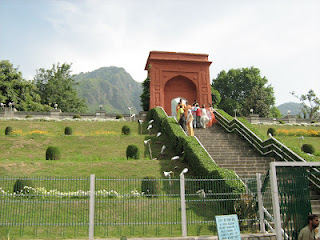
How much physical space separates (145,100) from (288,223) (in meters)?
24.0

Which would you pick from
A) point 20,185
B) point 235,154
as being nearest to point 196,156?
point 235,154

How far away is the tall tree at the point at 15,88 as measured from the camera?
1362 inches

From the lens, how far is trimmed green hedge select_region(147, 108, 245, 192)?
29.3ft

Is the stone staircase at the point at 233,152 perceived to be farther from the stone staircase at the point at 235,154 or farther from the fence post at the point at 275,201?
the fence post at the point at 275,201

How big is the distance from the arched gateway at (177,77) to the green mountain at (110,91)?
250ft

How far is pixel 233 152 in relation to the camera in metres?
14.0

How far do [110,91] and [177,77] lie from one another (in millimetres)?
105770

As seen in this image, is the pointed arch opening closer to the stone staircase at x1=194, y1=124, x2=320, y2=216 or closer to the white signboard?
the stone staircase at x1=194, y1=124, x2=320, y2=216

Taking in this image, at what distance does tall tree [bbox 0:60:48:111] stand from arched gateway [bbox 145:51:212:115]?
17749 millimetres

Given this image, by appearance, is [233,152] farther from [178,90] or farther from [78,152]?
[178,90]

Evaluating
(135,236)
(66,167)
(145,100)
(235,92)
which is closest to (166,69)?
(145,100)

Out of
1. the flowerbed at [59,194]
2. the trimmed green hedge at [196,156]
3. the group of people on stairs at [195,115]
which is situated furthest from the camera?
the group of people on stairs at [195,115]

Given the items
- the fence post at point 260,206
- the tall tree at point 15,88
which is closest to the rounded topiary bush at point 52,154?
the fence post at point 260,206

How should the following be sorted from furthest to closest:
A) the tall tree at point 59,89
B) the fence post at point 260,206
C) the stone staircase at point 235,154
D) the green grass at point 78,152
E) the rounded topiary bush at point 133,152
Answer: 1. the tall tree at point 59,89
2. the rounded topiary bush at point 133,152
3. the stone staircase at point 235,154
4. the green grass at point 78,152
5. the fence post at point 260,206
